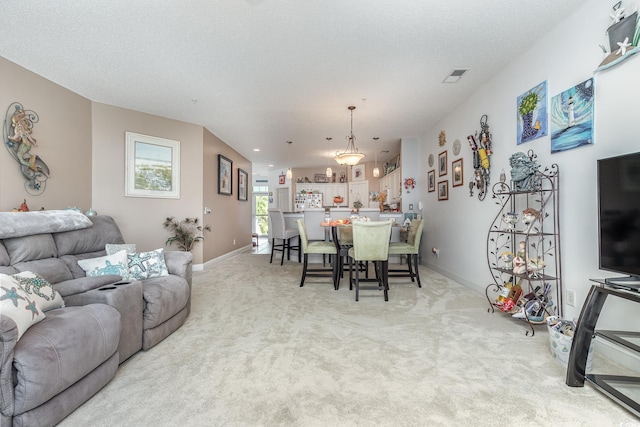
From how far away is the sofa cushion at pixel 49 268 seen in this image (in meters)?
1.96

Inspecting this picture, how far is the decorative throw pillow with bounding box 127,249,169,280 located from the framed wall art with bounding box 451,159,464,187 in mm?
3793

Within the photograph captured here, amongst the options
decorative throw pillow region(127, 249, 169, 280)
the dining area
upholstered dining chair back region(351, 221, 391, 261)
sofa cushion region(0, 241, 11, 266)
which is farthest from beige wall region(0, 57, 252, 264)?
upholstered dining chair back region(351, 221, 391, 261)

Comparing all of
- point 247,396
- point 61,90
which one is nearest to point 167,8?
point 61,90

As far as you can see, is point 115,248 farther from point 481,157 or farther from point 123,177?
point 481,157

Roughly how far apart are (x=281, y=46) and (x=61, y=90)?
2.85 meters

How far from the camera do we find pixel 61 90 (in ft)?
11.5

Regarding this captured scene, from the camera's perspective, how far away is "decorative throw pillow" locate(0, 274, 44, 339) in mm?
1279

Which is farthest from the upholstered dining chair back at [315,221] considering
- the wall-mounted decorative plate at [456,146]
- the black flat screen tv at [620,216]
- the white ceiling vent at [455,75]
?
the black flat screen tv at [620,216]

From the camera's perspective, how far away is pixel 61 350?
4.34 feet

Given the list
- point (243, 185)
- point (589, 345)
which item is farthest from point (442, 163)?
point (243, 185)

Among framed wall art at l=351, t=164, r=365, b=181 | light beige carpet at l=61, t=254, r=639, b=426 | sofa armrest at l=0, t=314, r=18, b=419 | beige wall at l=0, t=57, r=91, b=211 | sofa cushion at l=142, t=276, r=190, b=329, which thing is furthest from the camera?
framed wall art at l=351, t=164, r=365, b=181

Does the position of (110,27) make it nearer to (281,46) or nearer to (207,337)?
(281,46)

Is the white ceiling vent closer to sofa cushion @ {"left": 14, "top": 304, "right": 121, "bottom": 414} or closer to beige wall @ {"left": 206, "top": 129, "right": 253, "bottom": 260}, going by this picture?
sofa cushion @ {"left": 14, "top": 304, "right": 121, "bottom": 414}

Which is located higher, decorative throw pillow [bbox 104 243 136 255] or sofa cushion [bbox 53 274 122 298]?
decorative throw pillow [bbox 104 243 136 255]
